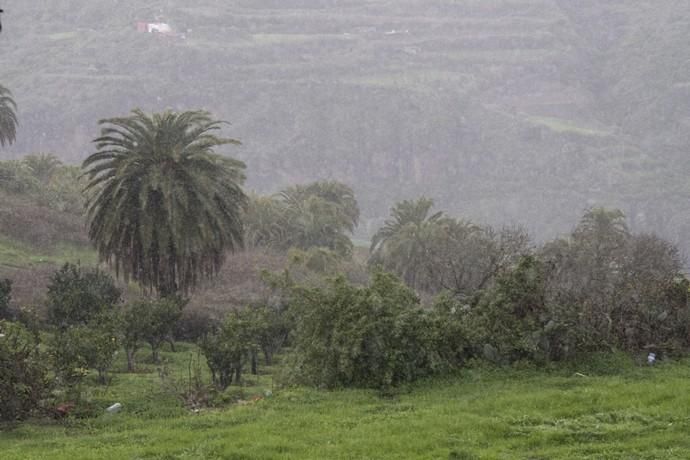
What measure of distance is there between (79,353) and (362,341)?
5292 millimetres

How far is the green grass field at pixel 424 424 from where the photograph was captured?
10023mm

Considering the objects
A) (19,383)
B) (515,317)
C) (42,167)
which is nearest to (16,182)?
(42,167)

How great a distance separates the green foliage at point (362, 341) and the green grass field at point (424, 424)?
1.52 ft

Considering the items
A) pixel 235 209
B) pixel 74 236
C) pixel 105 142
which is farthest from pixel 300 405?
pixel 74 236

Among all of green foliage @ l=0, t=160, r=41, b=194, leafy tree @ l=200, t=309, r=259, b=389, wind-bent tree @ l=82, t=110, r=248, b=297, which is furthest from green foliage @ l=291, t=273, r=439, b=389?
green foliage @ l=0, t=160, r=41, b=194

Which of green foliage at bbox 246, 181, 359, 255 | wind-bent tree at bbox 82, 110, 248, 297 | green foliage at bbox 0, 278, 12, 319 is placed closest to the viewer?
green foliage at bbox 0, 278, 12, 319

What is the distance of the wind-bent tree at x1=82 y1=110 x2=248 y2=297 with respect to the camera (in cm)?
2394

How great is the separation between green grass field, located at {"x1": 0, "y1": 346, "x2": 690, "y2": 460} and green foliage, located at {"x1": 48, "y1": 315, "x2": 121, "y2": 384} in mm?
646

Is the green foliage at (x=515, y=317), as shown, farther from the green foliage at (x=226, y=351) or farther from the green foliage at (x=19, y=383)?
the green foliage at (x=19, y=383)

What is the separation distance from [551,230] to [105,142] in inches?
6424

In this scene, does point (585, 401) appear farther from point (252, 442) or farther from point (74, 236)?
point (74, 236)

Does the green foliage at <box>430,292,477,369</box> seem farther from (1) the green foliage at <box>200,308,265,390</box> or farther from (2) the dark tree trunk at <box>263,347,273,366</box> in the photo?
(2) the dark tree trunk at <box>263,347,273,366</box>

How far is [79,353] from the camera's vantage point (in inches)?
567

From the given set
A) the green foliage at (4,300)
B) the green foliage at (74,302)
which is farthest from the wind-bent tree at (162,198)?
the green foliage at (4,300)
